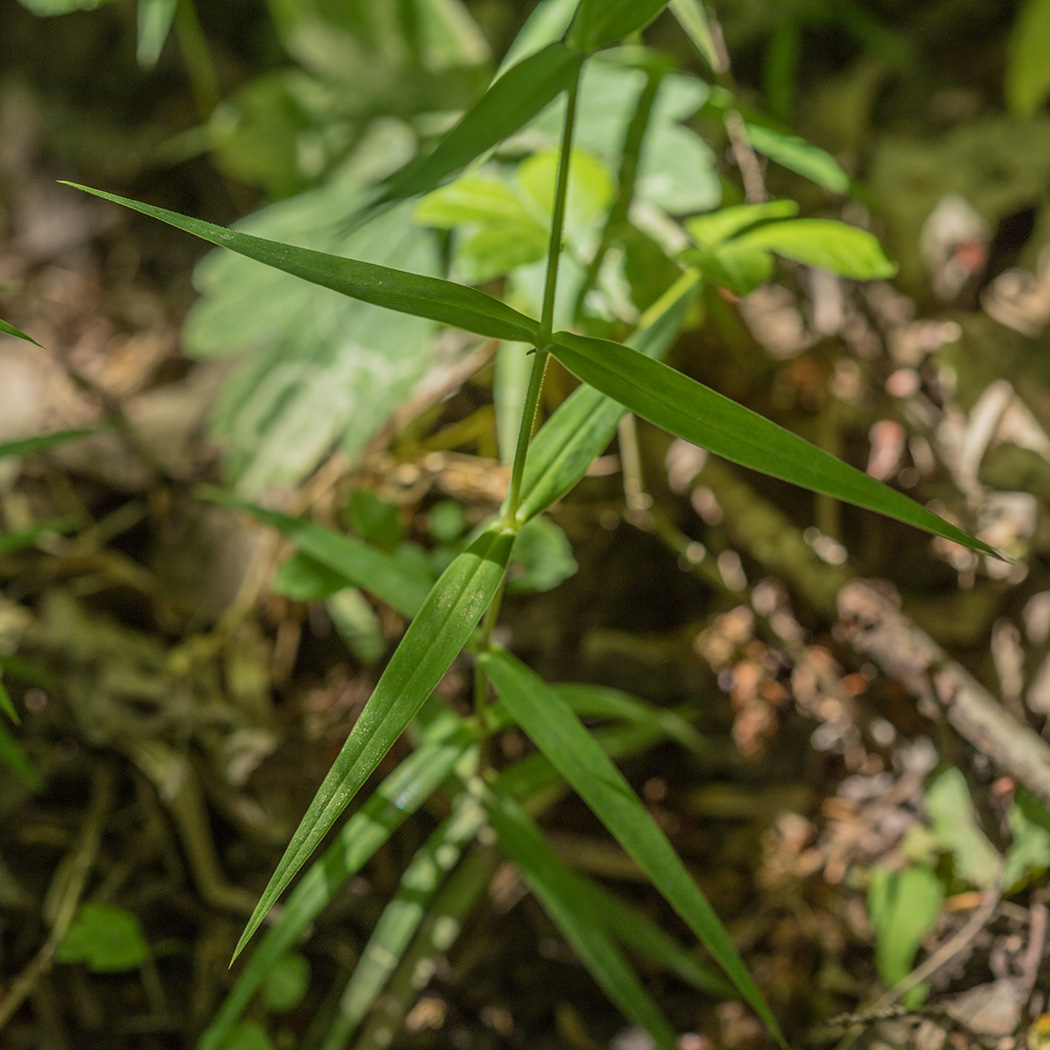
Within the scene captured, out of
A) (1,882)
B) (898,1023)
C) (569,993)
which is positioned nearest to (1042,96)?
(898,1023)

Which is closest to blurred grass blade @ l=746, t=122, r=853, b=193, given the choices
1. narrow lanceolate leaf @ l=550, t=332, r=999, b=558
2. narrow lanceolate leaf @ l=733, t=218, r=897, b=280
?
narrow lanceolate leaf @ l=733, t=218, r=897, b=280

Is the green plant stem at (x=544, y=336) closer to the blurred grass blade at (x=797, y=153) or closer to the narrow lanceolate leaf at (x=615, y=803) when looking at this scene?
the narrow lanceolate leaf at (x=615, y=803)

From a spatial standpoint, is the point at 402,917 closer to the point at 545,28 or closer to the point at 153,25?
the point at 545,28

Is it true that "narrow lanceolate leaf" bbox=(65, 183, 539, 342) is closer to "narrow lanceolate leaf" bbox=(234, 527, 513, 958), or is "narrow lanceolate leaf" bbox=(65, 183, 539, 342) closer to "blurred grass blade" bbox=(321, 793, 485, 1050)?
"narrow lanceolate leaf" bbox=(234, 527, 513, 958)

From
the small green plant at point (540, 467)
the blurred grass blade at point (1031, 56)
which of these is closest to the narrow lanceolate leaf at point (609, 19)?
the small green plant at point (540, 467)

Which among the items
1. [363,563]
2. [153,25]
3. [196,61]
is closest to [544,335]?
[363,563]

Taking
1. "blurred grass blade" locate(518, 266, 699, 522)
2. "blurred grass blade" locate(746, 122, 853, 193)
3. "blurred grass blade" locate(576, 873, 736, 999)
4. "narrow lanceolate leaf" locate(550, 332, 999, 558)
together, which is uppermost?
"blurred grass blade" locate(746, 122, 853, 193)
